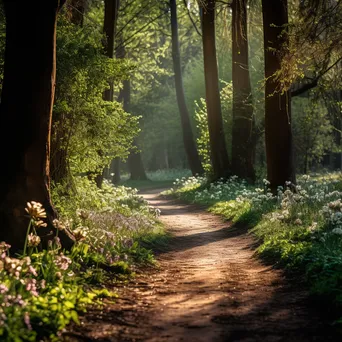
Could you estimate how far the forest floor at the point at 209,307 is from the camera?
5465 millimetres

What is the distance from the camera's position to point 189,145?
3588 centimetres

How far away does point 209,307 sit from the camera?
6.50m

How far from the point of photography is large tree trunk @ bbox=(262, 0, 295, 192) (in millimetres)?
15492

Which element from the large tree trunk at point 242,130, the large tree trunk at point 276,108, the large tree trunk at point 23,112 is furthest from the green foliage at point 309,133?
the large tree trunk at point 23,112

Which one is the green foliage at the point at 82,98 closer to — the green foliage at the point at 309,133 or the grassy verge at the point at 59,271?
the grassy verge at the point at 59,271

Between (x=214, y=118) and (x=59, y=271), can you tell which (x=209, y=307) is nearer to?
(x=59, y=271)

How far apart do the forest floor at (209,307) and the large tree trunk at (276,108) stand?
5.65 meters

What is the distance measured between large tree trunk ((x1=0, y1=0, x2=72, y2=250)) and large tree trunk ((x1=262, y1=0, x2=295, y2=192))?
849 centimetres

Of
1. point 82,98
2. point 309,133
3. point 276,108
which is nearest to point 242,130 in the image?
point 276,108

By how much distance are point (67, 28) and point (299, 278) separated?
7917 millimetres

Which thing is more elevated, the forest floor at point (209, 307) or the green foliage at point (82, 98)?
the green foliage at point (82, 98)

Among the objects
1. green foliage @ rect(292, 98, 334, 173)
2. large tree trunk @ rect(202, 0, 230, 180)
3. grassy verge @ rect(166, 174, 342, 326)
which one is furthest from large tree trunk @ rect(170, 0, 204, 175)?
grassy verge @ rect(166, 174, 342, 326)

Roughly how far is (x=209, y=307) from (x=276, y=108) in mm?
9931

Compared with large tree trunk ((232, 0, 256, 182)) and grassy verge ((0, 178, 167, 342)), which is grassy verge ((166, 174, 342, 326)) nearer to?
grassy verge ((0, 178, 167, 342))
